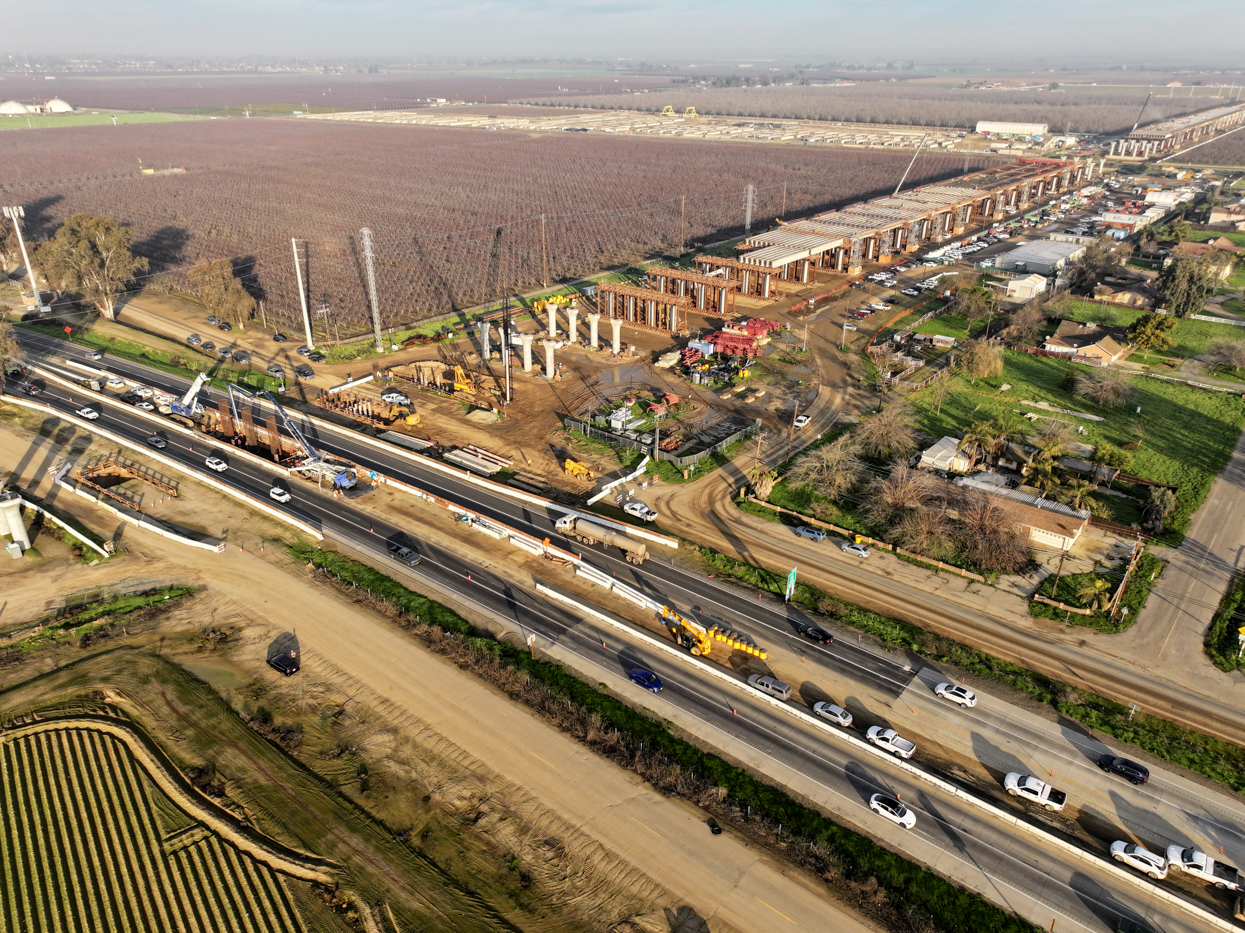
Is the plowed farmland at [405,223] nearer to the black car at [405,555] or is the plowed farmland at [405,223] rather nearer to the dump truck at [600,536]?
the black car at [405,555]

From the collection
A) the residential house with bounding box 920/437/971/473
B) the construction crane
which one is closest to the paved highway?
the construction crane

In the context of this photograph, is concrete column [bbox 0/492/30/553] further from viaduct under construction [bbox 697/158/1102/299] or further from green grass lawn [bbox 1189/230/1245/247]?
green grass lawn [bbox 1189/230/1245/247]

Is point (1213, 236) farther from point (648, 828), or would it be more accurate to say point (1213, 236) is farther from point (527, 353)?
point (648, 828)

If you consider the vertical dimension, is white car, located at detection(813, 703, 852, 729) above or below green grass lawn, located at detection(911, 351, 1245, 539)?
below

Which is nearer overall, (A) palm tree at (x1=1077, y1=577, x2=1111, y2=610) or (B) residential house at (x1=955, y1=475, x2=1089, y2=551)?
(A) palm tree at (x1=1077, y1=577, x2=1111, y2=610)

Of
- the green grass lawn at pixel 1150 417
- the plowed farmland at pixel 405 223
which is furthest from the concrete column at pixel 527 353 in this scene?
the green grass lawn at pixel 1150 417

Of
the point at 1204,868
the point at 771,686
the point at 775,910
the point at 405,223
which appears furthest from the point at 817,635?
the point at 405,223

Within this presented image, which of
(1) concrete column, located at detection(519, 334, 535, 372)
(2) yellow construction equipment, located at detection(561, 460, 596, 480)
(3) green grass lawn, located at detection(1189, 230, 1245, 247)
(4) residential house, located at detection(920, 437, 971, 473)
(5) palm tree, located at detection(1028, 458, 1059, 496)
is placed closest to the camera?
(5) palm tree, located at detection(1028, 458, 1059, 496)
